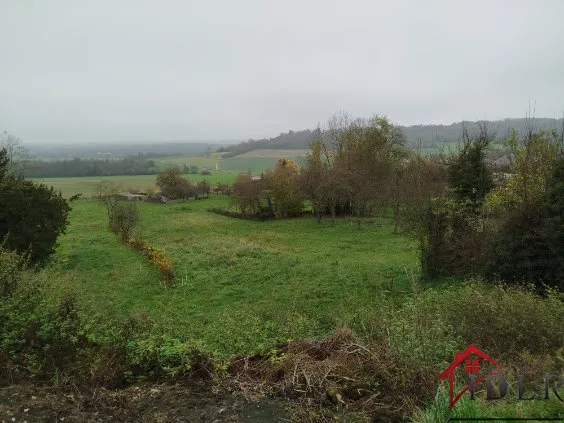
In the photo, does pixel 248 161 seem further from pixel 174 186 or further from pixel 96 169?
pixel 174 186

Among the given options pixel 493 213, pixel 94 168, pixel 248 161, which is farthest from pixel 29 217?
pixel 248 161

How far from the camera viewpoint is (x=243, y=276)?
15.7 meters

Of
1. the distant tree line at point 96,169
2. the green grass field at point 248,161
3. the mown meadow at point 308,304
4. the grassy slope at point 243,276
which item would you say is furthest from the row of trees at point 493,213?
the distant tree line at point 96,169

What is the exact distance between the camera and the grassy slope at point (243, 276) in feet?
27.6

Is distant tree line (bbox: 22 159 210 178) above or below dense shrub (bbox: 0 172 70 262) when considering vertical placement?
above

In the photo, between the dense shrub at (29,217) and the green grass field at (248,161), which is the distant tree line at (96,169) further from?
the dense shrub at (29,217)

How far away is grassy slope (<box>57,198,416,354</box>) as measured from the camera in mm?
8414

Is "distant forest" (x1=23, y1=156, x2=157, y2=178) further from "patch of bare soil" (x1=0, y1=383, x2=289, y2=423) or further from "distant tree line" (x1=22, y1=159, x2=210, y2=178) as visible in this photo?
"patch of bare soil" (x1=0, y1=383, x2=289, y2=423)

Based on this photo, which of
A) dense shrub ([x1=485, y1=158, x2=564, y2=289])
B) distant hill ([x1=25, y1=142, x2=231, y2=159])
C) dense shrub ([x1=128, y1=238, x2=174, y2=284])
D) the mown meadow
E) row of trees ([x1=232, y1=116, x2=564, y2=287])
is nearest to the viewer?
the mown meadow

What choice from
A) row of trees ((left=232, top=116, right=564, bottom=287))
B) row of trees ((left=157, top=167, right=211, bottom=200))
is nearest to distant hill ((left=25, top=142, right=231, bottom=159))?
row of trees ((left=157, top=167, right=211, bottom=200))

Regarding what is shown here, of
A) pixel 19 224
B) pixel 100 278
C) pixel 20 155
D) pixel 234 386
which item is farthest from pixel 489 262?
pixel 20 155

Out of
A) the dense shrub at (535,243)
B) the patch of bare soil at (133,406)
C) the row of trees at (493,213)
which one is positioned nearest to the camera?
the patch of bare soil at (133,406)

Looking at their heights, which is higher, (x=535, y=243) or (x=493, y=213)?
(x=493, y=213)

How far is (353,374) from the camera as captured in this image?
5.16m
